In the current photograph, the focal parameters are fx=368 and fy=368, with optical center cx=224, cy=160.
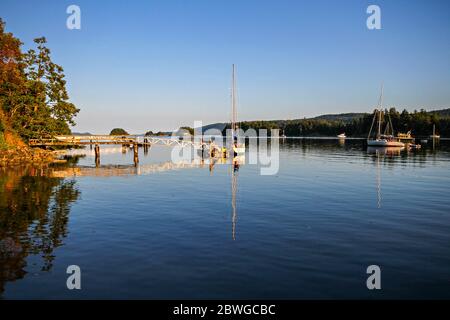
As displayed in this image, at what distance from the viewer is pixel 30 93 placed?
63.1m

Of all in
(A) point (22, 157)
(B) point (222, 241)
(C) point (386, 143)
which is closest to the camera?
(B) point (222, 241)

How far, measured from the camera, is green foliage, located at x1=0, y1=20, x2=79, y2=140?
172ft

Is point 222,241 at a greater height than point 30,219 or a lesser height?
lesser

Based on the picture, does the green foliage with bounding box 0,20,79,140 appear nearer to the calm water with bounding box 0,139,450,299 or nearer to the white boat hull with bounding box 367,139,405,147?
the calm water with bounding box 0,139,450,299

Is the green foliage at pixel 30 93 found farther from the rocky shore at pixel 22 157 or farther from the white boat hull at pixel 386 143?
the white boat hull at pixel 386 143

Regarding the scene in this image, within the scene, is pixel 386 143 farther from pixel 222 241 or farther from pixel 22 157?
pixel 222 241

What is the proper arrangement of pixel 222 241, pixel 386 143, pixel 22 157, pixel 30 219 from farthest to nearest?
1. pixel 386 143
2. pixel 22 157
3. pixel 30 219
4. pixel 222 241

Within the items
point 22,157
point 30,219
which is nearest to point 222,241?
point 30,219

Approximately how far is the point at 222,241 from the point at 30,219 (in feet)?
36.5

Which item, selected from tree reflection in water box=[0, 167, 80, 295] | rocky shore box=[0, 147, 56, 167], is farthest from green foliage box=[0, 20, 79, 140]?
tree reflection in water box=[0, 167, 80, 295]

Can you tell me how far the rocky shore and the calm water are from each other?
62.3ft
